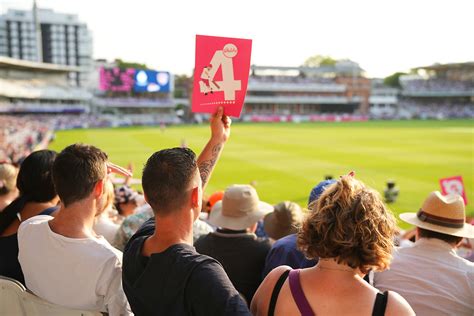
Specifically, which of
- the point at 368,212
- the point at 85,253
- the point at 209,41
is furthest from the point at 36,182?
the point at 368,212

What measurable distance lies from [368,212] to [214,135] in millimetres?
1220

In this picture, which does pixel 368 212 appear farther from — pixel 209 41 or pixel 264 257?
pixel 264 257

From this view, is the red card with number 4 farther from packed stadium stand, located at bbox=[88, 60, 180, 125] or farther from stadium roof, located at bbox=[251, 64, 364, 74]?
stadium roof, located at bbox=[251, 64, 364, 74]

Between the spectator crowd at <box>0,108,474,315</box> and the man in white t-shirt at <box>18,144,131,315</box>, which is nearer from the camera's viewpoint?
the spectator crowd at <box>0,108,474,315</box>

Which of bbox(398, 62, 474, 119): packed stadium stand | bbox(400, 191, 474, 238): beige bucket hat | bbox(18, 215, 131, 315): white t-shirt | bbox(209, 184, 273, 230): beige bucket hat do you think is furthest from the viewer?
bbox(398, 62, 474, 119): packed stadium stand

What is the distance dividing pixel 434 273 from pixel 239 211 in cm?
156

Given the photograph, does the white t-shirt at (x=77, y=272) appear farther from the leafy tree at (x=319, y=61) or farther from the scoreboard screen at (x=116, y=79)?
the leafy tree at (x=319, y=61)

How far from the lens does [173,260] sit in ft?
6.07

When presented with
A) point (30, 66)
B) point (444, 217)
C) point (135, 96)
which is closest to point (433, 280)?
point (444, 217)

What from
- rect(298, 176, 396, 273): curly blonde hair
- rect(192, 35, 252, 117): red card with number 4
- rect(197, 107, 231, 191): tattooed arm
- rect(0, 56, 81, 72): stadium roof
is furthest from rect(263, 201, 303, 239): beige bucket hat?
rect(0, 56, 81, 72): stadium roof

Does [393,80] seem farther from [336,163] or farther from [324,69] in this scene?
[336,163]

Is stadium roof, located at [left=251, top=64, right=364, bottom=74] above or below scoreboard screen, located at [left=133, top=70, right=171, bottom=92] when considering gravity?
above

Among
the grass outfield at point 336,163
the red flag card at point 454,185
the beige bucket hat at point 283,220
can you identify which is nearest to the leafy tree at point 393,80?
the grass outfield at point 336,163

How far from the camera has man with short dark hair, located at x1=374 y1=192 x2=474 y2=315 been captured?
2648 mm
